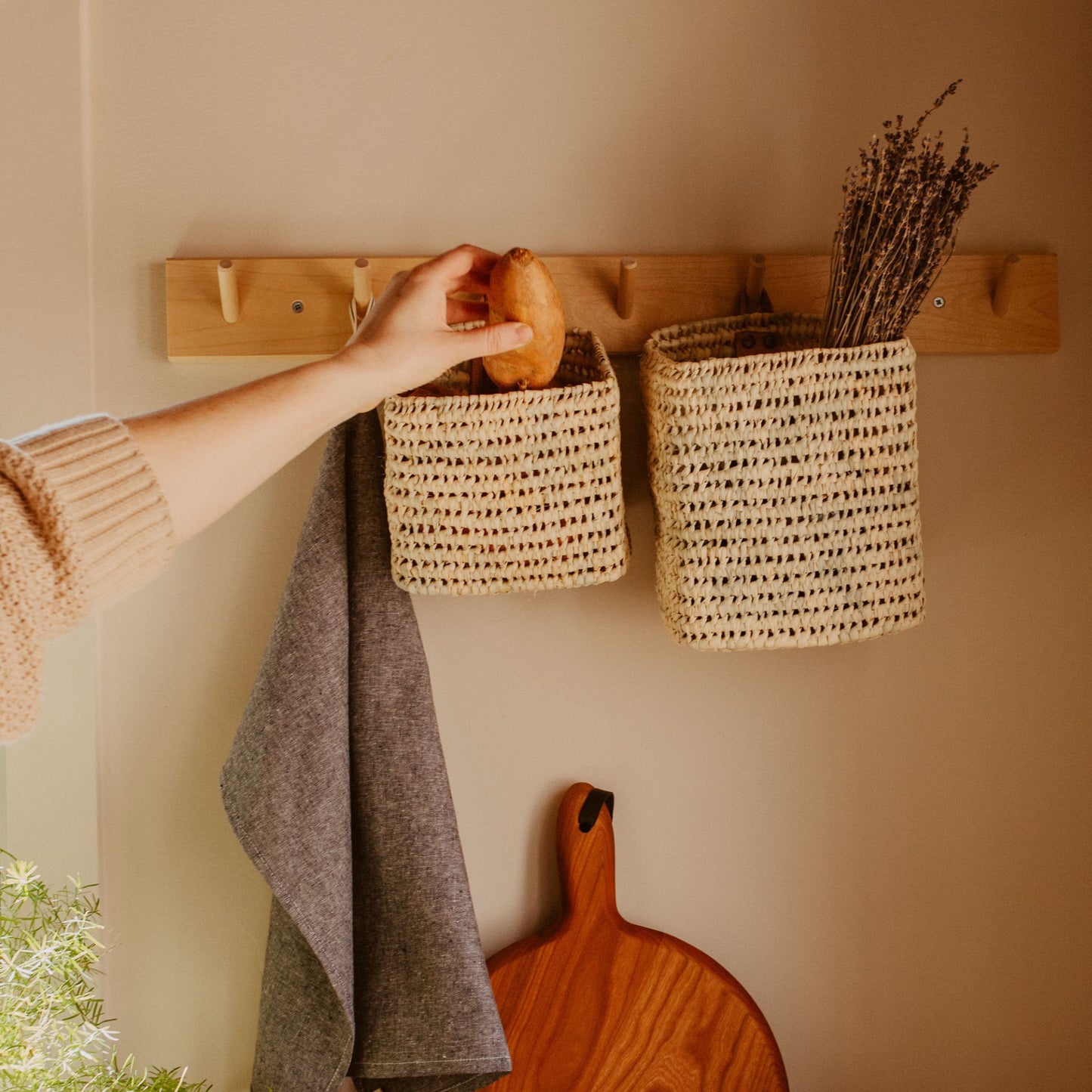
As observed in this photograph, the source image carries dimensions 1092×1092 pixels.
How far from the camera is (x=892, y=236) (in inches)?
29.5

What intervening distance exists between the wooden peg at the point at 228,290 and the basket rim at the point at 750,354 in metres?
0.40

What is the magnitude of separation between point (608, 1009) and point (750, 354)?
679 millimetres

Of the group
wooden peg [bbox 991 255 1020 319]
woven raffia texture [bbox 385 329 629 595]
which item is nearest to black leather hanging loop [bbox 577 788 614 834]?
woven raffia texture [bbox 385 329 629 595]

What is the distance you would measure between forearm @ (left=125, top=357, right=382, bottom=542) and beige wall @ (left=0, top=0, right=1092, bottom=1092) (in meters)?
0.33

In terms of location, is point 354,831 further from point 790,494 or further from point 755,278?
point 755,278

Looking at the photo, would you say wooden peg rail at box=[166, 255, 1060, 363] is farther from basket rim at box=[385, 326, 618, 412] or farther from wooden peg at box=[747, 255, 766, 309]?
basket rim at box=[385, 326, 618, 412]

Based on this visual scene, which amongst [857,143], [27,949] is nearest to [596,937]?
[27,949]

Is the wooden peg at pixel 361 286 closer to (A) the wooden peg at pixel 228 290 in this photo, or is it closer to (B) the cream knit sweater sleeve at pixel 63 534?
(A) the wooden peg at pixel 228 290

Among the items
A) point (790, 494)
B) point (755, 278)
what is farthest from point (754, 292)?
point (790, 494)

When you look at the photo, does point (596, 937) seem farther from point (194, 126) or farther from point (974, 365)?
point (194, 126)

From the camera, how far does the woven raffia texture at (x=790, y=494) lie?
0.78 metres

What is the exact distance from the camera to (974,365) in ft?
3.18

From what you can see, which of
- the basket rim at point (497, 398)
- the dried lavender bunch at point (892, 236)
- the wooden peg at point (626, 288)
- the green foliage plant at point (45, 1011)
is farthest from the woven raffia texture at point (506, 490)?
the green foliage plant at point (45, 1011)

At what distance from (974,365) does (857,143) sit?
0.26 meters
